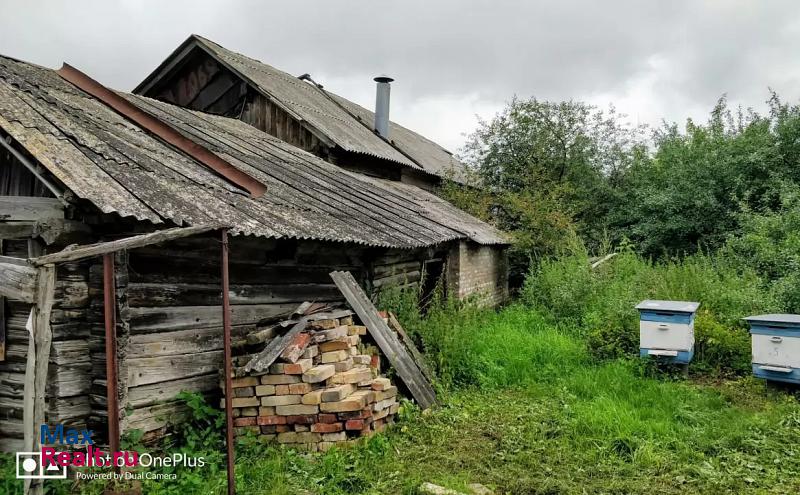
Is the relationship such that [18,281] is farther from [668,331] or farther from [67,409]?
[668,331]

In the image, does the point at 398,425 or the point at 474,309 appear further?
the point at 474,309

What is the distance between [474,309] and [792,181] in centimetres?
892

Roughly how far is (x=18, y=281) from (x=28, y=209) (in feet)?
5.44

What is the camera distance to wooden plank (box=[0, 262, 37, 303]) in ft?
9.55

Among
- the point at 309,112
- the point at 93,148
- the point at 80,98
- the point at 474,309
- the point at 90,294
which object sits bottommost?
the point at 474,309

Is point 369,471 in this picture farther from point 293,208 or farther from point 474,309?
point 474,309

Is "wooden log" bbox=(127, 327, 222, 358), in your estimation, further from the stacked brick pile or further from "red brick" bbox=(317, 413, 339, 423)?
"red brick" bbox=(317, 413, 339, 423)

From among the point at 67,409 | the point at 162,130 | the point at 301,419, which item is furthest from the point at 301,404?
the point at 162,130

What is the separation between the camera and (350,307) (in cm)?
601

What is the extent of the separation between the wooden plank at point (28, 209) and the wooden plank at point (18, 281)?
152 centimetres

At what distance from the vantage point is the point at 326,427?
4902 millimetres

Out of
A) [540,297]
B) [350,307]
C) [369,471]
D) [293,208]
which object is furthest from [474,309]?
[369,471]

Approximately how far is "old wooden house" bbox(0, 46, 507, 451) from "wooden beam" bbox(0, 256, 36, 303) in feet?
0.05

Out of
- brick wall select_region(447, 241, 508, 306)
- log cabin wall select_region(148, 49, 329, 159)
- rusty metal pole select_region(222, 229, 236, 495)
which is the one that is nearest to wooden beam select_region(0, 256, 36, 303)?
rusty metal pole select_region(222, 229, 236, 495)
